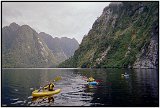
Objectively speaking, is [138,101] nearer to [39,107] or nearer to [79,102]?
[79,102]

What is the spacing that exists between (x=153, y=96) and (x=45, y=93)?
19.3 meters

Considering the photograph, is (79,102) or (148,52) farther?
(148,52)

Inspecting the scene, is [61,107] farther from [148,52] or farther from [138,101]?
[148,52]

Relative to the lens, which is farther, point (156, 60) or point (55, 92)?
point (156, 60)

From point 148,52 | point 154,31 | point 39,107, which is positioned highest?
point 154,31

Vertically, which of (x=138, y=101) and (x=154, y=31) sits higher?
(x=154, y=31)

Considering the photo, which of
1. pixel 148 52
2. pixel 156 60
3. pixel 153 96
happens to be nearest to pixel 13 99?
pixel 153 96

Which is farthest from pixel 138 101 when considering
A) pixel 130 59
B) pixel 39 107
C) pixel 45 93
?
pixel 130 59

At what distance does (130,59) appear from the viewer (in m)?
199

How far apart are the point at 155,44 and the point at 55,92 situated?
131 m

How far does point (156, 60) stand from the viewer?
544ft

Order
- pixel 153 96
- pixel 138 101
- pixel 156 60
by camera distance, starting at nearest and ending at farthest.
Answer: pixel 138 101
pixel 153 96
pixel 156 60

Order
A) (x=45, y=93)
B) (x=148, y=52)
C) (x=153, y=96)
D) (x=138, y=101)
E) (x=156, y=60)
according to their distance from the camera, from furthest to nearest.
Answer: (x=148, y=52) → (x=156, y=60) → (x=45, y=93) → (x=153, y=96) → (x=138, y=101)

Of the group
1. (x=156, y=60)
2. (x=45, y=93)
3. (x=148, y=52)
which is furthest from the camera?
(x=148, y=52)
